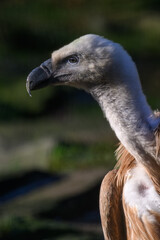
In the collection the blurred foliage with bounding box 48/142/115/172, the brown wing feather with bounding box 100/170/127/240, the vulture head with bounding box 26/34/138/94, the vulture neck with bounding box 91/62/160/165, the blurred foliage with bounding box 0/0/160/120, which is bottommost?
the brown wing feather with bounding box 100/170/127/240

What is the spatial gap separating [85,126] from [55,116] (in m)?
0.70

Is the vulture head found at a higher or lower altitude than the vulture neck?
higher

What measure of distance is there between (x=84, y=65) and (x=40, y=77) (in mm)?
258

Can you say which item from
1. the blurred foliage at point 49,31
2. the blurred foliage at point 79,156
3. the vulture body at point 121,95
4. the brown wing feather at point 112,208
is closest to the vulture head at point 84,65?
the vulture body at point 121,95

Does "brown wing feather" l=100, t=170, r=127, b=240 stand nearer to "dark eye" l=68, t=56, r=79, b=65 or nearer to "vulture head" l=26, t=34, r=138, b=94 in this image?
"vulture head" l=26, t=34, r=138, b=94

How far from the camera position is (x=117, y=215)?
404 cm

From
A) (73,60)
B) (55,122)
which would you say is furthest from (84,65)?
(55,122)

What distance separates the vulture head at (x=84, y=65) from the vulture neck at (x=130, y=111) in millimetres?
37

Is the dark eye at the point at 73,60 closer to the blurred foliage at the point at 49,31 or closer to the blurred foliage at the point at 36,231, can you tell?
the blurred foliage at the point at 36,231

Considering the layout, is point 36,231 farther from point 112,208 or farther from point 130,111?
point 130,111

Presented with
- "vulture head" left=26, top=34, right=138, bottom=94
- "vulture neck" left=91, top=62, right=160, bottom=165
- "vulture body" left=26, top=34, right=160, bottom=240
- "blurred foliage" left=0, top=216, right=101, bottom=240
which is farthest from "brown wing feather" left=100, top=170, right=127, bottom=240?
"blurred foliage" left=0, top=216, right=101, bottom=240

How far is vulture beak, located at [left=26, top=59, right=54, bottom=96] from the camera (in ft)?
11.7

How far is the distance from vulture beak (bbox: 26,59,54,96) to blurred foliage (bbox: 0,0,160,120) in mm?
5602

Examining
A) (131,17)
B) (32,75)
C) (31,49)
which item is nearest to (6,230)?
(32,75)
